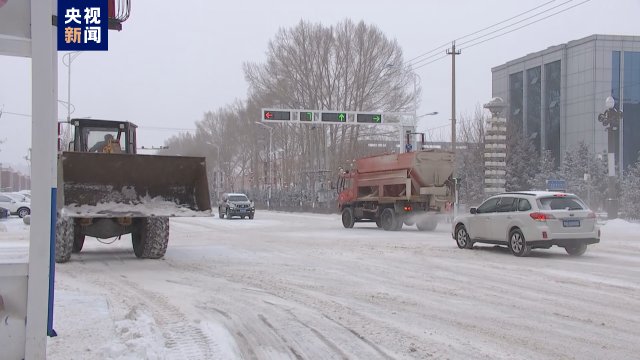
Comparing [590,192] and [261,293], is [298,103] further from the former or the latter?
[261,293]

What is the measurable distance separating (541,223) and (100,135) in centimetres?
1052

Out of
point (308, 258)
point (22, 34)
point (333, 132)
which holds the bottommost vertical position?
point (308, 258)

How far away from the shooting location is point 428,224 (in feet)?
82.9

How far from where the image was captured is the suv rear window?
1392 centimetres

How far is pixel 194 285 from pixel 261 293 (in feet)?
4.73

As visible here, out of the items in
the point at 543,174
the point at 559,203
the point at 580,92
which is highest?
the point at 580,92

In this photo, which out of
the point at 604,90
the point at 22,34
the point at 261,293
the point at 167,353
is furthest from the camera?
the point at 604,90

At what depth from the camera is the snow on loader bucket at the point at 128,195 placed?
1244 centimetres

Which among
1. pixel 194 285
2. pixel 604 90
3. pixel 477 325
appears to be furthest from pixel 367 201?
pixel 604 90

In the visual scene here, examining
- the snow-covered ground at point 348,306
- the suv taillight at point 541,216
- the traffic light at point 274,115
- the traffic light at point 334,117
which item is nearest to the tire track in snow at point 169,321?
the snow-covered ground at point 348,306

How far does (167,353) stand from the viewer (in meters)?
5.84

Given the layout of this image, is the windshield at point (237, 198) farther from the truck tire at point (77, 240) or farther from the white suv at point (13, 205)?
the truck tire at point (77, 240)

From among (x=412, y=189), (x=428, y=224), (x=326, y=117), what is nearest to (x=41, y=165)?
(x=412, y=189)

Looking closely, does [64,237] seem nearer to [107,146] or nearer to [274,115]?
[107,146]
